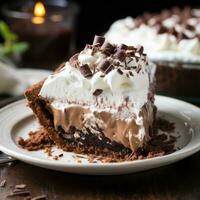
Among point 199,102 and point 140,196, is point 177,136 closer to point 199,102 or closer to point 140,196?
point 140,196

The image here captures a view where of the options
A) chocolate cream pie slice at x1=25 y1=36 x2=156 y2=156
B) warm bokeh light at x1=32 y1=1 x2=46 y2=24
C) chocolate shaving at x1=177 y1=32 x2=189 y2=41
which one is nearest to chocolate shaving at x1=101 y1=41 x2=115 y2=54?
chocolate cream pie slice at x1=25 y1=36 x2=156 y2=156

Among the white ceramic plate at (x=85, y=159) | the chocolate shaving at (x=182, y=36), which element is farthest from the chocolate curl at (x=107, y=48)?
the chocolate shaving at (x=182, y=36)

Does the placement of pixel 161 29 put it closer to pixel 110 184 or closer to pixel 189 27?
pixel 189 27

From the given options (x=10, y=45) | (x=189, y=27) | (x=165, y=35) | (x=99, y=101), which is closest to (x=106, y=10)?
(x=10, y=45)

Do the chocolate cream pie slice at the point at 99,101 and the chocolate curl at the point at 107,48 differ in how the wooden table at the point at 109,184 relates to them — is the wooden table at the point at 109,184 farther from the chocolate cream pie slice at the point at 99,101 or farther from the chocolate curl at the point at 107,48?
the chocolate curl at the point at 107,48

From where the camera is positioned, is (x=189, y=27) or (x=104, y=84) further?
(x=189, y=27)

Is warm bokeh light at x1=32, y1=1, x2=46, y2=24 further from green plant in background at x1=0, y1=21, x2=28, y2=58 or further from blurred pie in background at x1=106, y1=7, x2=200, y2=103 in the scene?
blurred pie in background at x1=106, y1=7, x2=200, y2=103

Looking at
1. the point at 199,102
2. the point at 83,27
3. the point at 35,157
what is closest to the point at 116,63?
the point at 35,157
